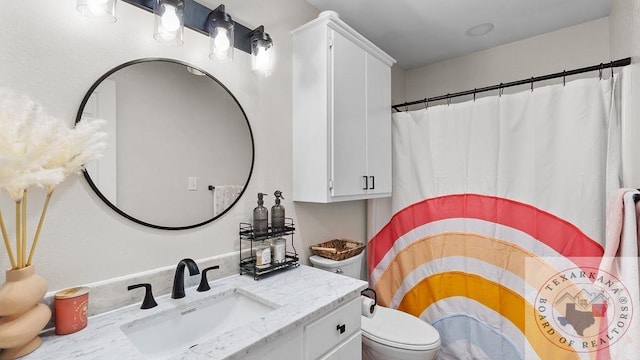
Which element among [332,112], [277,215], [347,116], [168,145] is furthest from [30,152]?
[347,116]

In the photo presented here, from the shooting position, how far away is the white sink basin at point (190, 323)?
98 centimetres

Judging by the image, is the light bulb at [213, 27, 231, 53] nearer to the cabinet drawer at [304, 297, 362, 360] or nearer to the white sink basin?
the white sink basin

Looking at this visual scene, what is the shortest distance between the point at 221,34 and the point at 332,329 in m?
1.37

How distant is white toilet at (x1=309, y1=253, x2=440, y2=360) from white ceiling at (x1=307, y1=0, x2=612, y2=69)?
5.56 ft

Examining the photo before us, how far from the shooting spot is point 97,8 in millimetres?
941

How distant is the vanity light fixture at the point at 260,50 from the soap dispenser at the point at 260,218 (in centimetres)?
66

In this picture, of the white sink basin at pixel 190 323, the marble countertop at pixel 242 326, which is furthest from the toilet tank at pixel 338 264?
the white sink basin at pixel 190 323

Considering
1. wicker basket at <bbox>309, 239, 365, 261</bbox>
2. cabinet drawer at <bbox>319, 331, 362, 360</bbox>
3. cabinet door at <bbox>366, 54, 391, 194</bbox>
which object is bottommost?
cabinet drawer at <bbox>319, 331, 362, 360</bbox>

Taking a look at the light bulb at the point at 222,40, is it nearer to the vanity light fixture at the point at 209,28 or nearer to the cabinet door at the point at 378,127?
the vanity light fixture at the point at 209,28

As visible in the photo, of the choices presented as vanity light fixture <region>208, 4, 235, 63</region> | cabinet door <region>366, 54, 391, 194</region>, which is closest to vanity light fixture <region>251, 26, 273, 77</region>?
vanity light fixture <region>208, 4, 235, 63</region>

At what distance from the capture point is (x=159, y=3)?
1093 mm

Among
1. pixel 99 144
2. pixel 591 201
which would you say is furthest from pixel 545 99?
pixel 99 144

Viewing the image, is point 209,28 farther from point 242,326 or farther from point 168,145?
point 242,326

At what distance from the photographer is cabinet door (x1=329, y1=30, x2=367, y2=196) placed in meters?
1.61
